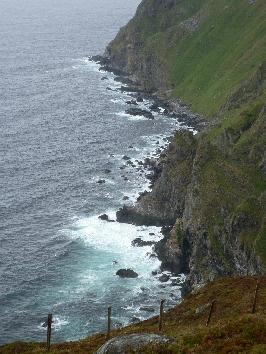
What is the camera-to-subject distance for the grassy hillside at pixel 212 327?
35625 millimetres

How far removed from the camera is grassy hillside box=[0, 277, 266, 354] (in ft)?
117

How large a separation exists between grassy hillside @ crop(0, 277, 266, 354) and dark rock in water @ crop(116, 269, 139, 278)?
4176cm

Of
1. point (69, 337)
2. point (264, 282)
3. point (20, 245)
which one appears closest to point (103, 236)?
point (20, 245)

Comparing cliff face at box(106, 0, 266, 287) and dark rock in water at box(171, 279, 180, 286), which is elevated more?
cliff face at box(106, 0, 266, 287)

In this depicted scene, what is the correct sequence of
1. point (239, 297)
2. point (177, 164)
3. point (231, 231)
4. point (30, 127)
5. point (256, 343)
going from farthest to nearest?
point (30, 127)
point (177, 164)
point (231, 231)
point (239, 297)
point (256, 343)

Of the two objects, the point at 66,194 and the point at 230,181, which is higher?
the point at 230,181

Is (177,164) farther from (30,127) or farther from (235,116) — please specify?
(30,127)

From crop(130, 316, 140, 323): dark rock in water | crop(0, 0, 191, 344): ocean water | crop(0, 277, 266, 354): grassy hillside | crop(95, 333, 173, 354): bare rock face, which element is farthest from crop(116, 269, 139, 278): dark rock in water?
crop(95, 333, 173, 354): bare rock face

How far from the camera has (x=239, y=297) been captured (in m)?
55.6

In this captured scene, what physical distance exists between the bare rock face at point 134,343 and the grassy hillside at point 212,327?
0.38 metres

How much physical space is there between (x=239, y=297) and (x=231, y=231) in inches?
1707

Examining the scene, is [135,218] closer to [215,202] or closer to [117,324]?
[215,202]

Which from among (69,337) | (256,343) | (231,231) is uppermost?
(256,343)

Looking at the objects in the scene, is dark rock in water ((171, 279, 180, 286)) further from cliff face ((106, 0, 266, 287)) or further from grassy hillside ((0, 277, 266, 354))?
grassy hillside ((0, 277, 266, 354))
